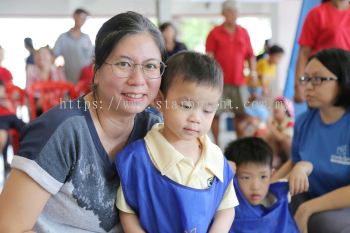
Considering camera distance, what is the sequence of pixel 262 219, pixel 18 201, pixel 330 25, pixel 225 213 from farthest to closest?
pixel 330 25 → pixel 262 219 → pixel 225 213 → pixel 18 201

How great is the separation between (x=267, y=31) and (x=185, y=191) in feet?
27.3

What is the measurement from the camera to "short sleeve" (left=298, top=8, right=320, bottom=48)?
8.79ft

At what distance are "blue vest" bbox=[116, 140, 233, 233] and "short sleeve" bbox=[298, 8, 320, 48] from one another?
1.92m

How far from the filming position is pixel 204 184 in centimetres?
115

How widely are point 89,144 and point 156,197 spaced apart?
0.72ft

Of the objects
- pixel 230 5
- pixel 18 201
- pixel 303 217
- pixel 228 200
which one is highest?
pixel 230 5

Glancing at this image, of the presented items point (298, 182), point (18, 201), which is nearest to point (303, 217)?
point (298, 182)

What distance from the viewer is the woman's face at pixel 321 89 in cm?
163

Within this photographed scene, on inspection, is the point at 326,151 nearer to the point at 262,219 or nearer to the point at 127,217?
the point at 262,219

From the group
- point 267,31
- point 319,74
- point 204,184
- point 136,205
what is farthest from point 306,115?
point 267,31

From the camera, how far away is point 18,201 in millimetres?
958

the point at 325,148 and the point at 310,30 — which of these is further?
the point at 310,30

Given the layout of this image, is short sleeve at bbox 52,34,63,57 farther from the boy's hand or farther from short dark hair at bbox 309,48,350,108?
the boy's hand

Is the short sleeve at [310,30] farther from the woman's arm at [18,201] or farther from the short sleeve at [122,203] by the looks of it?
the woman's arm at [18,201]
